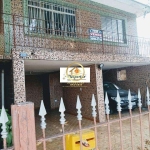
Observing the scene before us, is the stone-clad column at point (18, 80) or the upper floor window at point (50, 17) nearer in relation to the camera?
the stone-clad column at point (18, 80)

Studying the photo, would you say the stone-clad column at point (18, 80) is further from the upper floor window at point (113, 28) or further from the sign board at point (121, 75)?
the sign board at point (121, 75)

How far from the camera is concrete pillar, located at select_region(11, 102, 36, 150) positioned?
177 cm

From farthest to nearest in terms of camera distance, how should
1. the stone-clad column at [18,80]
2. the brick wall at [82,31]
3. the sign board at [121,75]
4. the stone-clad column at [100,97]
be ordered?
the sign board at [121,75]
the stone-clad column at [100,97]
the brick wall at [82,31]
the stone-clad column at [18,80]

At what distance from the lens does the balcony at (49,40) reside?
646cm

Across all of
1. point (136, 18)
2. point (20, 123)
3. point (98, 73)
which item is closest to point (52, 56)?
point (98, 73)

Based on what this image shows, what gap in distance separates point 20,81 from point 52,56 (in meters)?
1.44

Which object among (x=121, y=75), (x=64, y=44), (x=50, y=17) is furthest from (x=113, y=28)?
(x=50, y=17)

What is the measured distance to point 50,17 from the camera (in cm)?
819

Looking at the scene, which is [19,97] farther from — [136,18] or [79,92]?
[136,18]

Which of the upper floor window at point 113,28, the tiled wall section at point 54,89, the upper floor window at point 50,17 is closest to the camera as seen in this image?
the upper floor window at point 50,17

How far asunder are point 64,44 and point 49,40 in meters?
0.84

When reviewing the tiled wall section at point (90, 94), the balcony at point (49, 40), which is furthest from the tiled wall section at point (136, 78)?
the tiled wall section at point (90, 94)

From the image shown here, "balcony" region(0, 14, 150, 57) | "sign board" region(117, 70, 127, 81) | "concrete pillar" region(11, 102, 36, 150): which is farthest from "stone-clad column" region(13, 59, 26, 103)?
"sign board" region(117, 70, 127, 81)

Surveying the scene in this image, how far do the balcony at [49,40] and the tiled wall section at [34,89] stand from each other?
201 inches
